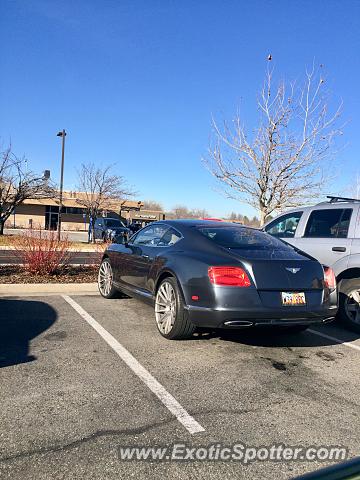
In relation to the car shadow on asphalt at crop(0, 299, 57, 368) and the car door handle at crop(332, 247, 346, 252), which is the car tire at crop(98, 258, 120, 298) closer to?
the car shadow on asphalt at crop(0, 299, 57, 368)

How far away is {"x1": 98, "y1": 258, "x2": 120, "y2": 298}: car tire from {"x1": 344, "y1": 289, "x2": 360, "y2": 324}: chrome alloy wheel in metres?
3.73

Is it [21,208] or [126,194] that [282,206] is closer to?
[126,194]

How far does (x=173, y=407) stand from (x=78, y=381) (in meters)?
0.96

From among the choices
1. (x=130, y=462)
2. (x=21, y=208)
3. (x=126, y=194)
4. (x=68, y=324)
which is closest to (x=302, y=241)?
(x=68, y=324)

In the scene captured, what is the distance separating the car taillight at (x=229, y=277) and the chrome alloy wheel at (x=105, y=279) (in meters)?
3.10

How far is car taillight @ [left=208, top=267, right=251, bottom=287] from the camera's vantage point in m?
4.21

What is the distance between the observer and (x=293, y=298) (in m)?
4.32

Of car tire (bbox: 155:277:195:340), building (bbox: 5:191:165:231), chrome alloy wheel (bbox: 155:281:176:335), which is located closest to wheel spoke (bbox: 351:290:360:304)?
car tire (bbox: 155:277:195:340)

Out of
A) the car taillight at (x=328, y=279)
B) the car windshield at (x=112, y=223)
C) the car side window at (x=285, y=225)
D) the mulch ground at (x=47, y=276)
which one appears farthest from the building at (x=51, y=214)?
the car taillight at (x=328, y=279)

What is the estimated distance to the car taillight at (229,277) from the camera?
421 centimetres

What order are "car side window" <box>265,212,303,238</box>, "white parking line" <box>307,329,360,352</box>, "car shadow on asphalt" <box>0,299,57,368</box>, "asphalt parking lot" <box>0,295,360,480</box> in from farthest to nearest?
1. "car side window" <box>265,212,303,238</box>
2. "white parking line" <box>307,329,360,352</box>
3. "car shadow on asphalt" <box>0,299,57,368</box>
4. "asphalt parking lot" <box>0,295,360,480</box>

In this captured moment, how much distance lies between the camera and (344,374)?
13.3 feet

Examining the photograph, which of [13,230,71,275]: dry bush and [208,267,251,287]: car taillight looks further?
[13,230,71,275]: dry bush

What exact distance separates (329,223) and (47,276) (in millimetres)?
5973
